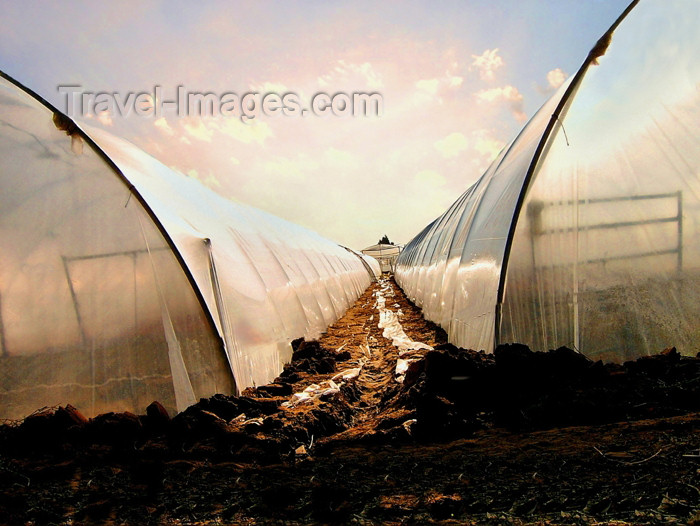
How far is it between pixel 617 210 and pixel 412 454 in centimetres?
274

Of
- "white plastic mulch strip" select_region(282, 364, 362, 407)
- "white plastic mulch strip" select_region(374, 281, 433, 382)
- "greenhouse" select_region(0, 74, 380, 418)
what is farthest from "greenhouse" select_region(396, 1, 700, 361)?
"greenhouse" select_region(0, 74, 380, 418)

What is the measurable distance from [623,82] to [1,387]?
19.6ft

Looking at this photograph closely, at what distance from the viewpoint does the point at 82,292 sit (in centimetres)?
350

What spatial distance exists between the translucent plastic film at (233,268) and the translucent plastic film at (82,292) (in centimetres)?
24

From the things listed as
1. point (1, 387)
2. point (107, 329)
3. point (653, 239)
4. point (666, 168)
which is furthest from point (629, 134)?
point (1, 387)

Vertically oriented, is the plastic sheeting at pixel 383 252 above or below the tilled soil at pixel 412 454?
above

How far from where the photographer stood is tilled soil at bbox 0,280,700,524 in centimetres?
184

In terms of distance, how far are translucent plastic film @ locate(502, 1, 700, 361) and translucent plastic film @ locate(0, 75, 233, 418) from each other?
334 cm

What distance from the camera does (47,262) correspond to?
3.50 m

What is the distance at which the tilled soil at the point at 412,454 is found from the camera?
184 centimetres

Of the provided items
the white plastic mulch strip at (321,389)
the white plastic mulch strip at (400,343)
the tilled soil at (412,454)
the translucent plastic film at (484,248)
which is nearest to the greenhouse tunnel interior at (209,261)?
the translucent plastic film at (484,248)

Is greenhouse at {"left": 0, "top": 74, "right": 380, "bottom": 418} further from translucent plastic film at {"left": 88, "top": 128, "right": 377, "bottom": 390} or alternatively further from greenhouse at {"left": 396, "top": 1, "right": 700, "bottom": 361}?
greenhouse at {"left": 396, "top": 1, "right": 700, "bottom": 361}

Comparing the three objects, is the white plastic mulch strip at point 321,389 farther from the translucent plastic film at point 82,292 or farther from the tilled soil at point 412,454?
the translucent plastic film at point 82,292

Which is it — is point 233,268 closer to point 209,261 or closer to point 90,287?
point 209,261
